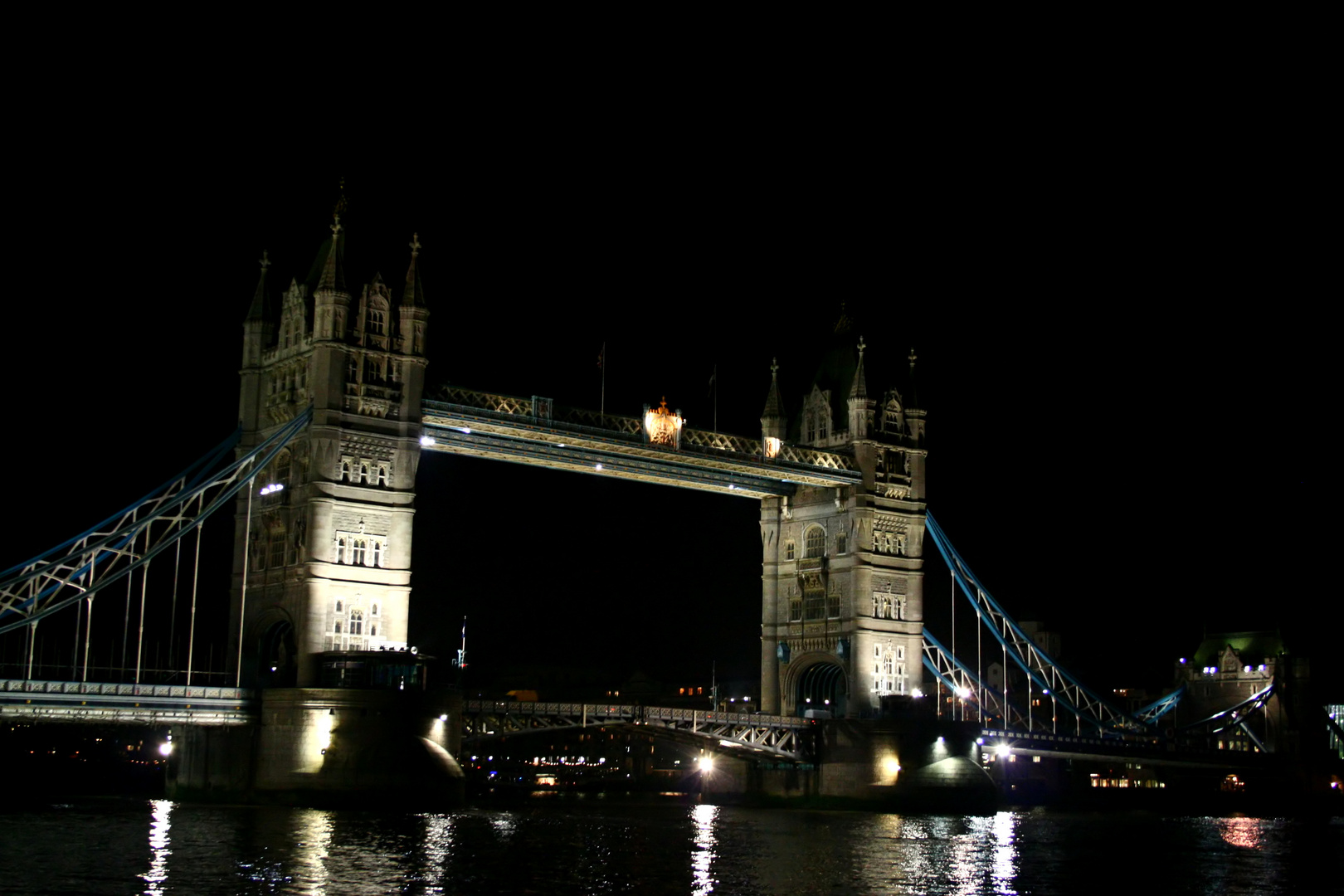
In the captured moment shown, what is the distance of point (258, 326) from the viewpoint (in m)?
81.2

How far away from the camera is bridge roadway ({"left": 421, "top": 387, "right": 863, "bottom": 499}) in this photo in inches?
3219

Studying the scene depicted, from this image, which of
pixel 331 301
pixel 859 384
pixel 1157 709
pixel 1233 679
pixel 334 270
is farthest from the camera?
pixel 1233 679

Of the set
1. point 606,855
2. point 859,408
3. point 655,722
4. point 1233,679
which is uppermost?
point 859,408

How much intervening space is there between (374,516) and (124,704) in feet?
45.4

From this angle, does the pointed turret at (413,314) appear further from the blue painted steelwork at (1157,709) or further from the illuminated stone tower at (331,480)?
the blue painted steelwork at (1157,709)

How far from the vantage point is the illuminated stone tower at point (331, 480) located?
75.8 metres

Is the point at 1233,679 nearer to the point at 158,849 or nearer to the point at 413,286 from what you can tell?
the point at 413,286

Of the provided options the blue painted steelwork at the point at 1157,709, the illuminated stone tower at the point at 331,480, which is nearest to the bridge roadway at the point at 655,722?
the illuminated stone tower at the point at 331,480

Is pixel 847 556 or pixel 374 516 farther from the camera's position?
pixel 847 556

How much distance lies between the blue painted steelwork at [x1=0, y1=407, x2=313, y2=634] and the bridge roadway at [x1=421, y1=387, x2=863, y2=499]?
8.09 metres

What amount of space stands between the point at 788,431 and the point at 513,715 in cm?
3005

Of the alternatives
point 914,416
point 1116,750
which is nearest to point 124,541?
point 914,416

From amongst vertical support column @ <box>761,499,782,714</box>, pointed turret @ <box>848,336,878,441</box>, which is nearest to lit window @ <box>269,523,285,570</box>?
vertical support column @ <box>761,499,782,714</box>

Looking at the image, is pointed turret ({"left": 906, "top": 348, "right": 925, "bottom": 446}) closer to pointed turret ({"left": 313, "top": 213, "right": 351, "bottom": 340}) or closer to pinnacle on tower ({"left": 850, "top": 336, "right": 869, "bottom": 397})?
pinnacle on tower ({"left": 850, "top": 336, "right": 869, "bottom": 397})
